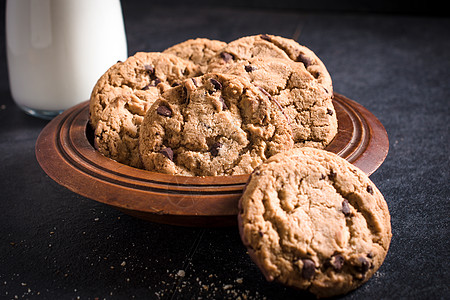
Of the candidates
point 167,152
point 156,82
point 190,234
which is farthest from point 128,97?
point 190,234

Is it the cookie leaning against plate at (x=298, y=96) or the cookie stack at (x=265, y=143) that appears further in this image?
the cookie leaning against plate at (x=298, y=96)

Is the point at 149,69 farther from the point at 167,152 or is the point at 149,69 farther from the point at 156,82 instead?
the point at 167,152

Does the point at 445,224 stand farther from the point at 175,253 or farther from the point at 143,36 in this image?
the point at 143,36

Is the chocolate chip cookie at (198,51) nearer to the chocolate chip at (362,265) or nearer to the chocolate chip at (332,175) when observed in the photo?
the chocolate chip at (332,175)

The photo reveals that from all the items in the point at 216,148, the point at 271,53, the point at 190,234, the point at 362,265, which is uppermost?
the point at 271,53

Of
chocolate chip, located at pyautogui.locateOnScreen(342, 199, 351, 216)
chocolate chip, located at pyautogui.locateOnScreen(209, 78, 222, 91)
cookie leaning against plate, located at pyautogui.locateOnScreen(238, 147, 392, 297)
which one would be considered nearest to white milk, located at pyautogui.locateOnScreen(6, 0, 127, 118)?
chocolate chip, located at pyautogui.locateOnScreen(209, 78, 222, 91)

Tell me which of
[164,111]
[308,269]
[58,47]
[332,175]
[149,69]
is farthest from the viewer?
[58,47]

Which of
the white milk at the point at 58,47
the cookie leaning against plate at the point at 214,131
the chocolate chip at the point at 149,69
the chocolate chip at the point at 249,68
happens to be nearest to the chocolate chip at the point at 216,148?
the cookie leaning against plate at the point at 214,131
